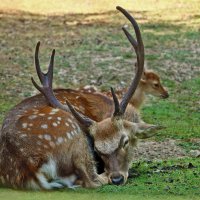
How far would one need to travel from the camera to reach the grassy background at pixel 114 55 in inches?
348

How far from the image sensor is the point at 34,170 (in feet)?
24.3

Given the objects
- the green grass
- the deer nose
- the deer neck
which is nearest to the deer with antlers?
the deer nose

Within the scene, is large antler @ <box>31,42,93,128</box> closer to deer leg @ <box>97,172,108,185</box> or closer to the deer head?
the deer head

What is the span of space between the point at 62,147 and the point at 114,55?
879 cm

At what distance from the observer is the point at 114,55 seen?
646 inches

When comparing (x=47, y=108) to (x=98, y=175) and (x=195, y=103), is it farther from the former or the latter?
(x=195, y=103)

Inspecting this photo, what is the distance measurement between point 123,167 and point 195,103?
5.49 m

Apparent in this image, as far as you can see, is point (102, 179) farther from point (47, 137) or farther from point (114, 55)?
point (114, 55)

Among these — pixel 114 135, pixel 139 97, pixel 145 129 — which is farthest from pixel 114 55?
pixel 114 135

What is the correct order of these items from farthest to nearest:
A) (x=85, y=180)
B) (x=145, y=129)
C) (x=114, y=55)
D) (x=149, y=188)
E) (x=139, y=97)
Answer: (x=114, y=55) → (x=139, y=97) → (x=145, y=129) → (x=85, y=180) → (x=149, y=188)

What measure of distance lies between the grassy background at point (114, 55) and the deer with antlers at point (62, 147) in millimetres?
160

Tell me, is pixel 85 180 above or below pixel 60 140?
below

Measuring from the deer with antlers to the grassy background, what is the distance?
0.16 meters

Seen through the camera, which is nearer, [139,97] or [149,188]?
[149,188]
